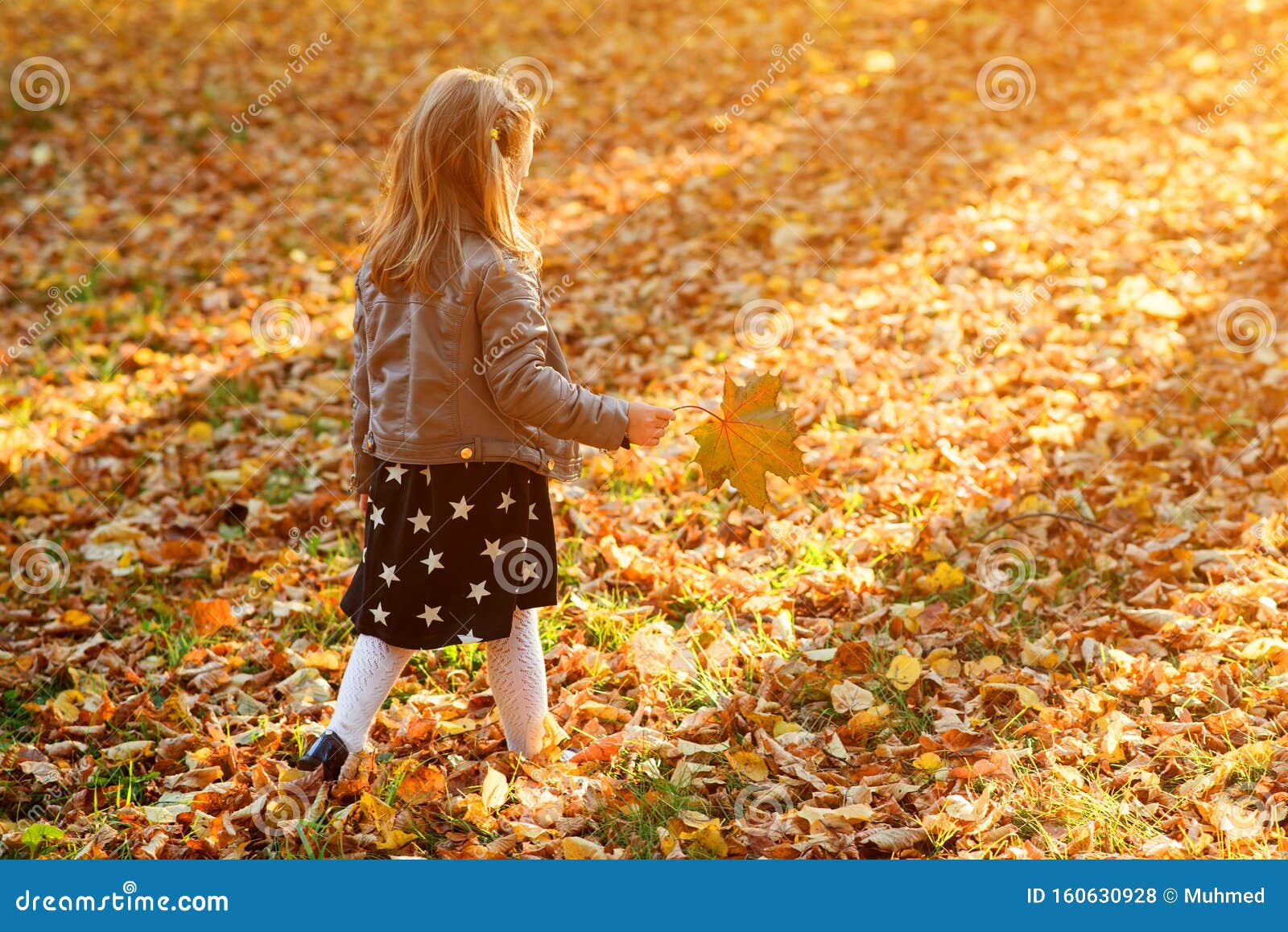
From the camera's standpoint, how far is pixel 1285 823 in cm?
251

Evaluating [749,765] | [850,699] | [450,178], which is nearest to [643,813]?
[749,765]

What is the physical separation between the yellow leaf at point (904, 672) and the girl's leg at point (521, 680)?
0.97 metres

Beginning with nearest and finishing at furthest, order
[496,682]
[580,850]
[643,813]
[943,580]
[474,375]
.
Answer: [474,375] < [580,850] < [643,813] < [496,682] < [943,580]

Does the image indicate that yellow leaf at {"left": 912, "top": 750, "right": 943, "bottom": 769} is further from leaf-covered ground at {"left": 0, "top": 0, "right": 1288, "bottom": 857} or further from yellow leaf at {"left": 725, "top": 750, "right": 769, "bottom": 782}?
yellow leaf at {"left": 725, "top": 750, "right": 769, "bottom": 782}

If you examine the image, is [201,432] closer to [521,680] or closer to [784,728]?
[521,680]

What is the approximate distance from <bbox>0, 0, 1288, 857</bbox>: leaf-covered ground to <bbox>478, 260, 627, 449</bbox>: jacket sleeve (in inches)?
38.1

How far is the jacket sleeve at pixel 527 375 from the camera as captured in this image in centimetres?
237

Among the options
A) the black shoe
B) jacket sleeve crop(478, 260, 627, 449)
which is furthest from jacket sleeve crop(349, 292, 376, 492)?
the black shoe

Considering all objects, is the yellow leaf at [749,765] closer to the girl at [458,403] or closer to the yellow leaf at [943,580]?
the girl at [458,403]

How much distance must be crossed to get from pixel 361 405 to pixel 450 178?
0.60 m

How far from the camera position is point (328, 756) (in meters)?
2.75

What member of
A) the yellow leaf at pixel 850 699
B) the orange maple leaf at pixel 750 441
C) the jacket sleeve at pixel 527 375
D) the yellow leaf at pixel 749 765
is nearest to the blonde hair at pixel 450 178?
the jacket sleeve at pixel 527 375

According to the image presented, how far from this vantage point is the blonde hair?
94.9 inches

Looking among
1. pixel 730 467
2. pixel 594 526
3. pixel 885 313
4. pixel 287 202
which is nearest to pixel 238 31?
pixel 287 202
